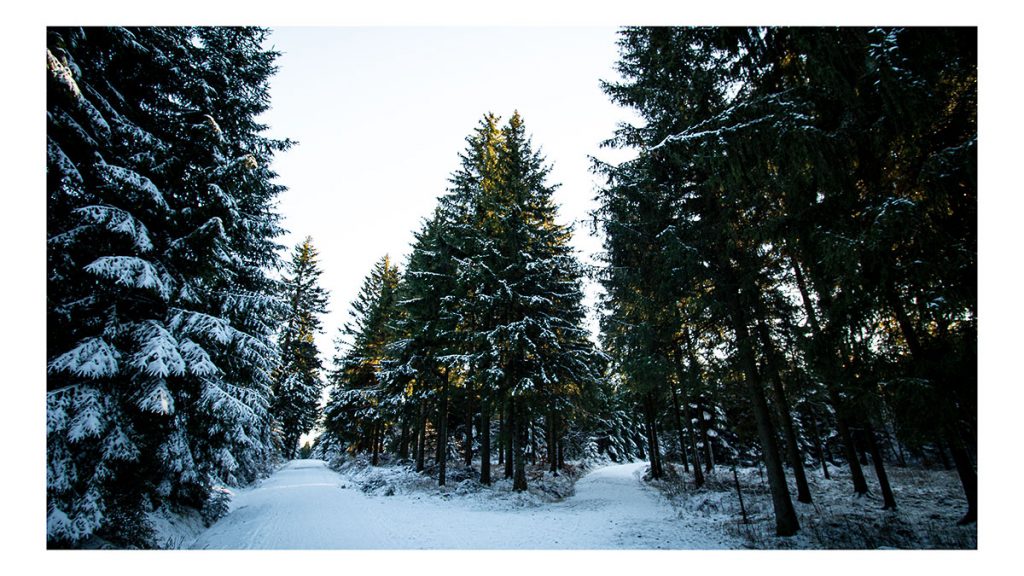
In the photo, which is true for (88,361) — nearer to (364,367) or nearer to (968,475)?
(968,475)

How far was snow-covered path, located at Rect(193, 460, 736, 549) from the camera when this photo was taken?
711 centimetres

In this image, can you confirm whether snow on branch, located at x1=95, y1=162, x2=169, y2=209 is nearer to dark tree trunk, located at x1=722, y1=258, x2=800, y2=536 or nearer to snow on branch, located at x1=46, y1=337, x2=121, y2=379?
snow on branch, located at x1=46, y1=337, x2=121, y2=379

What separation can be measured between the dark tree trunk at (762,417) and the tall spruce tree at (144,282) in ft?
33.1

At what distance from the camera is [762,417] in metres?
7.82

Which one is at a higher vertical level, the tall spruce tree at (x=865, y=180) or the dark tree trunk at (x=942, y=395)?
the tall spruce tree at (x=865, y=180)

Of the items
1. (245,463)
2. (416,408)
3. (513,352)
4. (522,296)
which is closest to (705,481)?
(513,352)

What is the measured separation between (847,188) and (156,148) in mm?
11939

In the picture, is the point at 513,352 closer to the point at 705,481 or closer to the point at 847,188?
the point at 847,188

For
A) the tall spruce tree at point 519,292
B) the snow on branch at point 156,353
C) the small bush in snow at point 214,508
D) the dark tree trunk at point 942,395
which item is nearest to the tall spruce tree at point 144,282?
the snow on branch at point 156,353

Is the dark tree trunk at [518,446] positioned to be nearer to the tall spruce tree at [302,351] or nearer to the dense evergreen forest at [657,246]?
the dense evergreen forest at [657,246]

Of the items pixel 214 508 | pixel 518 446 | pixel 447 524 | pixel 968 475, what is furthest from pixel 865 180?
pixel 214 508

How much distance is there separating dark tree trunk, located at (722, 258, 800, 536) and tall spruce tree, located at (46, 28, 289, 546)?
1008cm

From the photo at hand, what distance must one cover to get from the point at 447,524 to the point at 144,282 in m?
7.86

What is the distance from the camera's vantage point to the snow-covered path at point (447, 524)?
7.11 meters
